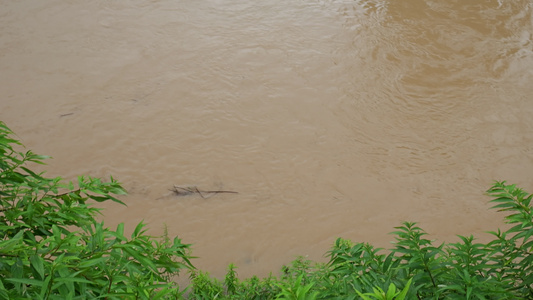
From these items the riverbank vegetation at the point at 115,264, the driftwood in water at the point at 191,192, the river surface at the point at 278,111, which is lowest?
the driftwood in water at the point at 191,192

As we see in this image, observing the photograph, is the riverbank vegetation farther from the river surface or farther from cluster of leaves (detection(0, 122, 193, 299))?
the river surface

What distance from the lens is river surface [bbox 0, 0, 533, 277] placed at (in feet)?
10.0

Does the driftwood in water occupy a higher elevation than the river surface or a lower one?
lower

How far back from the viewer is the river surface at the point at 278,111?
3059 mm

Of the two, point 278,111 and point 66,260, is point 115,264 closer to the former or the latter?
point 66,260

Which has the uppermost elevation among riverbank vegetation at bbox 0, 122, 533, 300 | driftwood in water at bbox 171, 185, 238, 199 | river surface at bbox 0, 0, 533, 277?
riverbank vegetation at bbox 0, 122, 533, 300

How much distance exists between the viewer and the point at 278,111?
3.77 metres

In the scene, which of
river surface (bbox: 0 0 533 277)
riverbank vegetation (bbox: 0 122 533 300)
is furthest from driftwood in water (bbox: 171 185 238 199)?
riverbank vegetation (bbox: 0 122 533 300)

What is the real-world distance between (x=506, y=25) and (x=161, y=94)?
3293 mm

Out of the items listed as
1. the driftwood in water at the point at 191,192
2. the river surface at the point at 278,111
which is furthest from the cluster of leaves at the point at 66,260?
the driftwood in water at the point at 191,192

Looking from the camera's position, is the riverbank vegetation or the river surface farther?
the river surface

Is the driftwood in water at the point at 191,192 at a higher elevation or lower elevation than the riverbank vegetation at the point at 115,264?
lower

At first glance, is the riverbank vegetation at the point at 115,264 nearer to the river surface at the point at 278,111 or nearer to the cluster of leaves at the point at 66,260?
the cluster of leaves at the point at 66,260

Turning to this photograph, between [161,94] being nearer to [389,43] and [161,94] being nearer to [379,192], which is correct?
[379,192]
